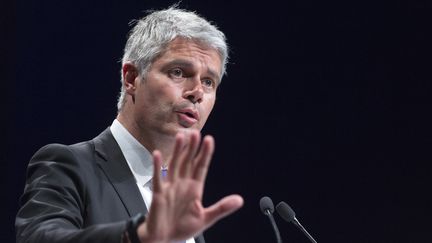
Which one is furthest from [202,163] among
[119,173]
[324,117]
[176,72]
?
[324,117]

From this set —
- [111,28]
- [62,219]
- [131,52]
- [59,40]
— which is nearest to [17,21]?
[59,40]

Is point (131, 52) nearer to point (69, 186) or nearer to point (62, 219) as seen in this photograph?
point (69, 186)

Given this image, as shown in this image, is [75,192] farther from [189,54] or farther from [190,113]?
[189,54]

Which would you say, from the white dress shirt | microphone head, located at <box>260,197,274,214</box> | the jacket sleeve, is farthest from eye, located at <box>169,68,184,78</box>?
microphone head, located at <box>260,197,274,214</box>

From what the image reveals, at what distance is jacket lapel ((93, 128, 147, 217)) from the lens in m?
1.91

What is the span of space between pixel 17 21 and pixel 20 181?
33.7 inches

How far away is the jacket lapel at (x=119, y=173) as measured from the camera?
A: 1.91 metres

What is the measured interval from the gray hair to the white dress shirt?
186 mm

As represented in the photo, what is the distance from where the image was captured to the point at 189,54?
6.89ft

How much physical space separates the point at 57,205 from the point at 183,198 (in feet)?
1.60

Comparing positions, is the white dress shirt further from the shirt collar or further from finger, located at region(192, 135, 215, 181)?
finger, located at region(192, 135, 215, 181)

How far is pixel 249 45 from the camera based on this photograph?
438 cm

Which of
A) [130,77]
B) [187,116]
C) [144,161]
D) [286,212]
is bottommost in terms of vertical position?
[286,212]

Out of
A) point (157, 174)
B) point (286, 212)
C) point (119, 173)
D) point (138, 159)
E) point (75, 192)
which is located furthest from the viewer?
point (286, 212)
